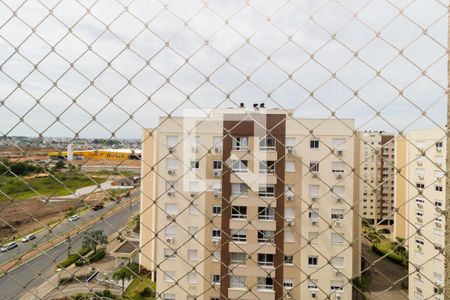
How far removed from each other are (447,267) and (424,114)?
1.49ft

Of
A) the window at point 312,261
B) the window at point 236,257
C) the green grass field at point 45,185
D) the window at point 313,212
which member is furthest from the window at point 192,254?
the green grass field at point 45,185

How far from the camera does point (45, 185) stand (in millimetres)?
1079

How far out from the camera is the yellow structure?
40.6 inches

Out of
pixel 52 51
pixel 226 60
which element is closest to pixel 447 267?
pixel 226 60

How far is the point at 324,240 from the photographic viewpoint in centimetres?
540

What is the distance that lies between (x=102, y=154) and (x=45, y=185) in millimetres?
244

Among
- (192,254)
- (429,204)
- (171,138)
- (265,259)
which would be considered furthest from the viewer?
(265,259)

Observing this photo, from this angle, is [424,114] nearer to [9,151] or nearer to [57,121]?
[57,121]

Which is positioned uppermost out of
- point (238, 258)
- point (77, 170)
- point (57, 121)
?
point (57, 121)

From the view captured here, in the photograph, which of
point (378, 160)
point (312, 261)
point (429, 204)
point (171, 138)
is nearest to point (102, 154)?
point (171, 138)

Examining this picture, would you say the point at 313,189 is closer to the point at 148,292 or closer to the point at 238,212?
the point at 148,292

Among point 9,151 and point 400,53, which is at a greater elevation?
point 400,53

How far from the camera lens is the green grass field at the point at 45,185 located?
41.1 inches

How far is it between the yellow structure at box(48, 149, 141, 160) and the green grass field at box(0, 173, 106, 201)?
0.23 feet
